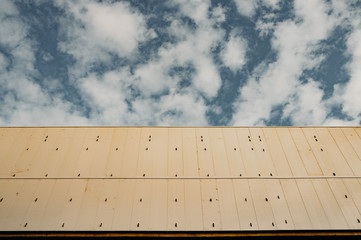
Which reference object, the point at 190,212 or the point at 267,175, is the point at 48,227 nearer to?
the point at 190,212

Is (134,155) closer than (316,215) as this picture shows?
No

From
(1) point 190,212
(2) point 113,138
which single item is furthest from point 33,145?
(1) point 190,212

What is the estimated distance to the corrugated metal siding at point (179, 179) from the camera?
862 centimetres

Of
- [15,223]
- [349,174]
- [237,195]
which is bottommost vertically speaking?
[15,223]

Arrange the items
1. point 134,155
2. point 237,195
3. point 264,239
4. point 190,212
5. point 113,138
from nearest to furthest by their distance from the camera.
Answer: point 264,239, point 190,212, point 237,195, point 134,155, point 113,138

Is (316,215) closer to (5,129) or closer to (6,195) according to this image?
(6,195)

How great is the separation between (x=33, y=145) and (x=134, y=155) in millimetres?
4865

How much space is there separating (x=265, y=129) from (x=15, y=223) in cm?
1123

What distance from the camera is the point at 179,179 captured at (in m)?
10.1

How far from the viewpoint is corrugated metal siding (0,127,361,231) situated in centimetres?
862

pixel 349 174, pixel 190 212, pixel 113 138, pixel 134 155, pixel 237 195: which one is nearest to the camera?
pixel 190 212

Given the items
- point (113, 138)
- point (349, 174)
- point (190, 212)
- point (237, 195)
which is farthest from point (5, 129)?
point (349, 174)

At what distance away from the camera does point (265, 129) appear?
12.3 m

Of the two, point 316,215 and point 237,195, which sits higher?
point 237,195
